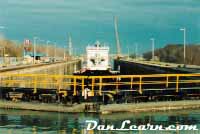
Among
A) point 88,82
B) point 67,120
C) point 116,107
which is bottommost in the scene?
point 67,120

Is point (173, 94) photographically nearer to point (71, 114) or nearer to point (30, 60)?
point (71, 114)

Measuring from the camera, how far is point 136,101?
39.0 meters

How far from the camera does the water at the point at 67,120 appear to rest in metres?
27.3

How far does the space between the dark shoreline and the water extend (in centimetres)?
103

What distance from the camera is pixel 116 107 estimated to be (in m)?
36.5

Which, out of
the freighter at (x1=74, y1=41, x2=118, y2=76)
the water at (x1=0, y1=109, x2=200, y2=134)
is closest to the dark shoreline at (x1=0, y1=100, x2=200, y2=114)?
the water at (x1=0, y1=109, x2=200, y2=134)

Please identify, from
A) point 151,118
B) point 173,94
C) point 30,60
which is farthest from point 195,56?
point 151,118

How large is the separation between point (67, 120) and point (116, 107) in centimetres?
556

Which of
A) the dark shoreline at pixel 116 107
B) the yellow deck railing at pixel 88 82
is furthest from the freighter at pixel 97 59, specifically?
the dark shoreline at pixel 116 107

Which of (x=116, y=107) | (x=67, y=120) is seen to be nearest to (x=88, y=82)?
(x=116, y=107)

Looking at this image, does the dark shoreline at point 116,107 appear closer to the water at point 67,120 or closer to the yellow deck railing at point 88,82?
the water at point 67,120

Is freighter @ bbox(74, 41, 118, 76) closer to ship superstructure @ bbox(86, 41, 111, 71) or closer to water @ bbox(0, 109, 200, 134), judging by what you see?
ship superstructure @ bbox(86, 41, 111, 71)

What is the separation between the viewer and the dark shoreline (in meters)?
36.2

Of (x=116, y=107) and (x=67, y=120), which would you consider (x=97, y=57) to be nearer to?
(x=116, y=107)
